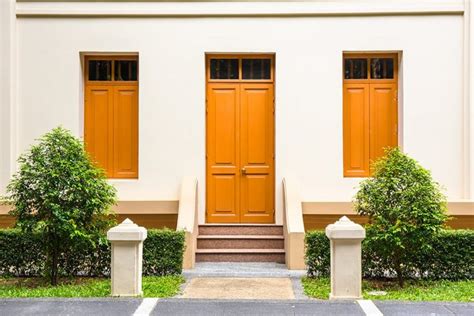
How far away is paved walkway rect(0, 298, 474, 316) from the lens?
8.79 metres

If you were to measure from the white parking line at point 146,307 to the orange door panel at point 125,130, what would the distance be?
18.2 ft

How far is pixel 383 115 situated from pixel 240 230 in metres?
3.93

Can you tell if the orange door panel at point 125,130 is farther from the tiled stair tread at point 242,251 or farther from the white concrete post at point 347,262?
the white concrete post at point 347,262

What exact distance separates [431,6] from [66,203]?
8486mm

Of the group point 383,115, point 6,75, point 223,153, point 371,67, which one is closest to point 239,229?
point 223,153

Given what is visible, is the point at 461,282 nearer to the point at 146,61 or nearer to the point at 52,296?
the point at 52,296

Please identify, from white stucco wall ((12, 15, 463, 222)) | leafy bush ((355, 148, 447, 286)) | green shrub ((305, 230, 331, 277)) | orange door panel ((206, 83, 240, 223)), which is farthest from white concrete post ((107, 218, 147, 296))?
orange door panel ((206, 83, 240, 223))

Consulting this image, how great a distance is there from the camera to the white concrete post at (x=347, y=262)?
9727mm

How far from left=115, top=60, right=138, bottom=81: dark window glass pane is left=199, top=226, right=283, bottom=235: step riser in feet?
11.9

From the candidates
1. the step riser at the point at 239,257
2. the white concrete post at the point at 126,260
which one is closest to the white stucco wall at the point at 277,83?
the step riser at the point at 239,257

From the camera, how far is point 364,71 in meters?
14.8

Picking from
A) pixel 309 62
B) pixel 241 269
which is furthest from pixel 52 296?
pixel 309 62

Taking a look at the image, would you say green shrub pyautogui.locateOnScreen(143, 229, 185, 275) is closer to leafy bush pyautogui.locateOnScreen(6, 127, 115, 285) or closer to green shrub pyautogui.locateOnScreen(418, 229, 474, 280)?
leafy bush pyautogui.locateOnScreen(6, 127, 115, 285)

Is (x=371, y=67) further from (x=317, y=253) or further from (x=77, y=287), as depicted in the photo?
(x=77, y=287)
